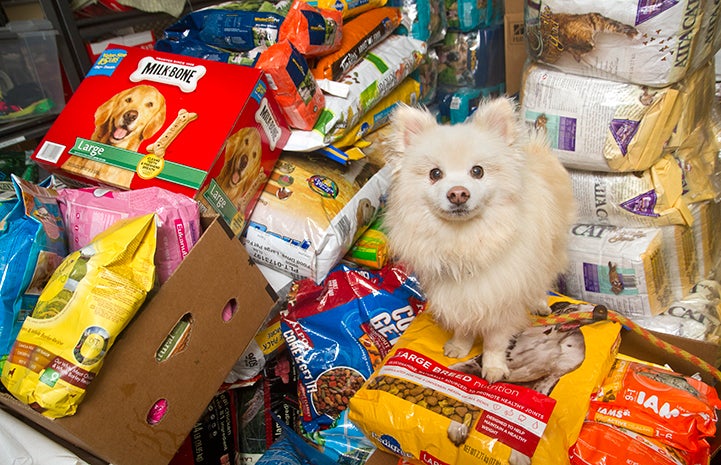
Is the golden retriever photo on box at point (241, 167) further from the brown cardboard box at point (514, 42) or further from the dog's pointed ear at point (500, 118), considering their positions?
the brown cardboard box at point (514, 42)

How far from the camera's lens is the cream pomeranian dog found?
1033 mm

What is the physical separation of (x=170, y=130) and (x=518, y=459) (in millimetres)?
1204

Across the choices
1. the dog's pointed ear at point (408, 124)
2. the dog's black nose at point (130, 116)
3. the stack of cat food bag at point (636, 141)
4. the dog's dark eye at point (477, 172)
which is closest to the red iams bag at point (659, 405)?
the stack of cat food bag at point (636, 141)

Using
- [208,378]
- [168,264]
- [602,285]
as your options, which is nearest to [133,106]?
[168,264]

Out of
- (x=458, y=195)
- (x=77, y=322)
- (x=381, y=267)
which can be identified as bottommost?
(x=381, y=267)

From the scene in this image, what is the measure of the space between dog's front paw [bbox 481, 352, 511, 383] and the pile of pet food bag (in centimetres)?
3

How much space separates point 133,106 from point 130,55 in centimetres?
A: 23

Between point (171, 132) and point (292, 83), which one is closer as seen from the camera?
point (171, 132)

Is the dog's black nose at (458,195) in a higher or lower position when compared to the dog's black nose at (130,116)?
lower

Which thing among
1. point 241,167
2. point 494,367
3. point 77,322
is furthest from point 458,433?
point 241,167

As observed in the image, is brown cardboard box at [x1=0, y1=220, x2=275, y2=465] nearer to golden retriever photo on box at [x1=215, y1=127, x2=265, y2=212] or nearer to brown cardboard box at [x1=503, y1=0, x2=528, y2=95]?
golden retriever photo on box at [x1=215, y1=127, x2=265, y2=212]

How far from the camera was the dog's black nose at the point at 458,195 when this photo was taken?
3.17ft

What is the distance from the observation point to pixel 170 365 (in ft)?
3.75

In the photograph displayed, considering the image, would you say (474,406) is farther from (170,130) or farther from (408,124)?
(170,130)
